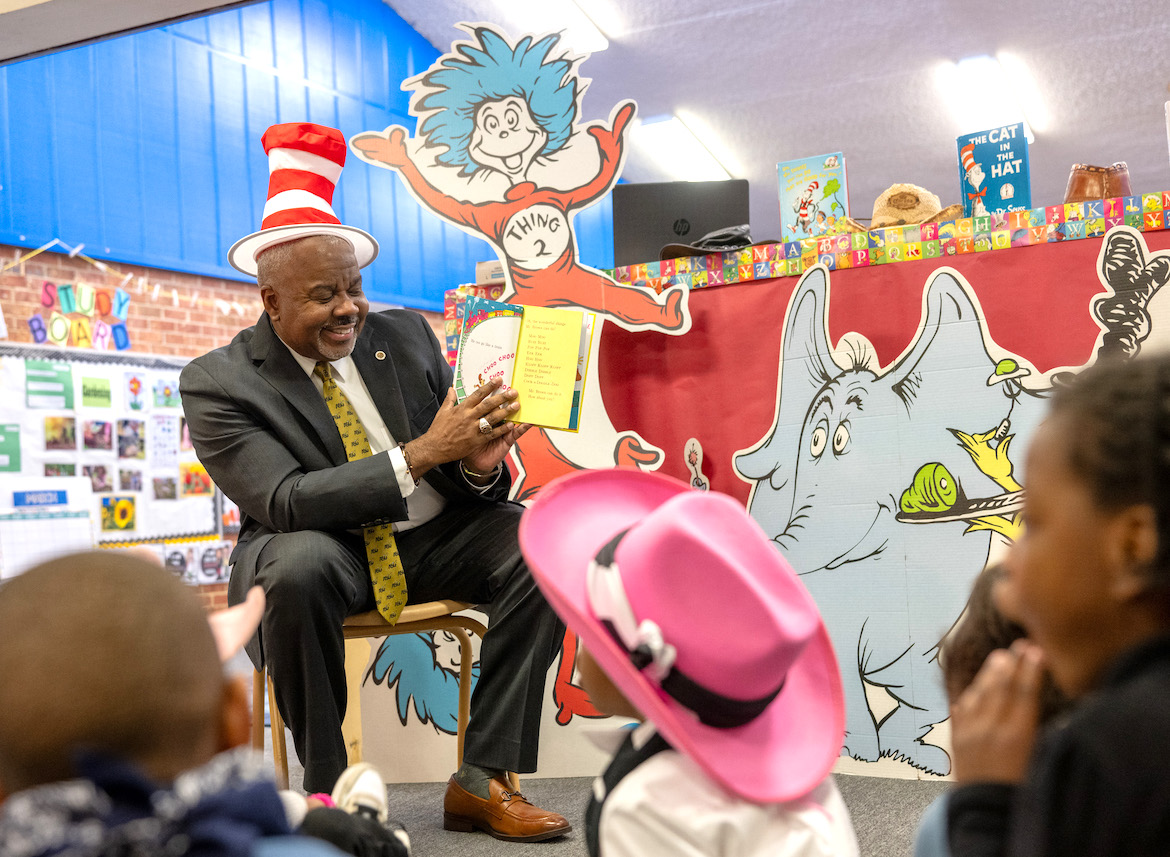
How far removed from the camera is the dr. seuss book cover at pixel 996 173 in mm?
2225

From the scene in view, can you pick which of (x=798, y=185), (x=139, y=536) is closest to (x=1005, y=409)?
(x=798, y=185)

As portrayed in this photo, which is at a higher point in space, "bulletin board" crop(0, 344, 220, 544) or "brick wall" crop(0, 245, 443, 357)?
"brick wall" crop(0, 245, 443, 357)

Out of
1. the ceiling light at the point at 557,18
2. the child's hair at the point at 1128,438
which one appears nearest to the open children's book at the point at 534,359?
the child's hair at the point at 1128,438

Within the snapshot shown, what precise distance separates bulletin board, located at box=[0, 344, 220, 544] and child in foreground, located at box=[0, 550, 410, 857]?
4.29 m

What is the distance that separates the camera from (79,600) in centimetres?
62

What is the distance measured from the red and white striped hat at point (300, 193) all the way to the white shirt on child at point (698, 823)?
4.88 ft

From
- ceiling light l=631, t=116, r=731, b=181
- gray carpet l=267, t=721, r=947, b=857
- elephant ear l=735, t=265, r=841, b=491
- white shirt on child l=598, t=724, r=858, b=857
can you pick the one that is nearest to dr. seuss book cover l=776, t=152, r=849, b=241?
elephant ear l=735, t=265, r=841, b=491

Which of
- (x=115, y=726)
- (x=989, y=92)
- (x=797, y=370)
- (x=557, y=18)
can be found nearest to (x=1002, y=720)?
(x=115, y=726)

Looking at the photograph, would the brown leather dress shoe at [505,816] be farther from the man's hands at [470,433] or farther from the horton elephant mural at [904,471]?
the horton elephant mural at [904,471]

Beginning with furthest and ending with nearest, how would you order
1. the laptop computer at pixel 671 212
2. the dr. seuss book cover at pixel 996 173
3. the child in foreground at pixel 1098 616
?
the laptop computer at pixel 671 212 → the dr. seuss book cover at pixel 996 173 → the child in foreground at pixel 1098 616

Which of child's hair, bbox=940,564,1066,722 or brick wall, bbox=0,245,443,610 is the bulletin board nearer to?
brick wall, bbox=0,245,443,610

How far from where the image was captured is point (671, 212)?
281 centimetres

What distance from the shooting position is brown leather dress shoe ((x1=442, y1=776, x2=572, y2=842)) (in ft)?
5.84

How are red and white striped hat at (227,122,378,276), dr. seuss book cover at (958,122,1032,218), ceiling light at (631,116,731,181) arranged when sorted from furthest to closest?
ceiling light at (631,116,731,181), dr. seuss book cover at (958,122,1032,218), red and white striped hat at (227,122,378,276)
